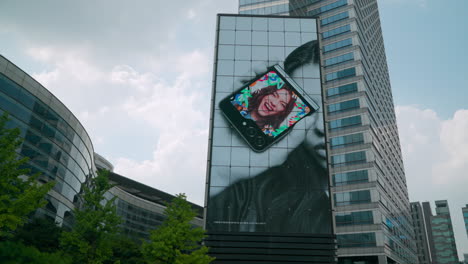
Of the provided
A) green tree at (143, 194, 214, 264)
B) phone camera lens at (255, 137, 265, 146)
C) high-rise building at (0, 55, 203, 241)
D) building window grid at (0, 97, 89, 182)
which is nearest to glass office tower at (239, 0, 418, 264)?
phone camera lens at (255, 137, 265, 146)

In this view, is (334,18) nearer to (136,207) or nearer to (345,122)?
(345,122)

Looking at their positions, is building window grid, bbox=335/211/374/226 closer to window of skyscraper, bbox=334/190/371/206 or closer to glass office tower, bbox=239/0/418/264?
glass office tower, bbox=239/0/418/264

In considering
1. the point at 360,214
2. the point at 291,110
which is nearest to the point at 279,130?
the point at 291,110

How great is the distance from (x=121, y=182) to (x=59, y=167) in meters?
42.8

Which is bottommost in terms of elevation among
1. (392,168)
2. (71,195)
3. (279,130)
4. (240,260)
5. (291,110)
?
(240,260)

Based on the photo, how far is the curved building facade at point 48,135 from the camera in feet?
117

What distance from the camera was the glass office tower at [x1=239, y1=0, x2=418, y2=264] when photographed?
64812 millimetres

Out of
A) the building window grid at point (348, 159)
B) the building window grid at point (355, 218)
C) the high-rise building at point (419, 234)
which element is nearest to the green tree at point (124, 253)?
the building window grid at point (355, 218)

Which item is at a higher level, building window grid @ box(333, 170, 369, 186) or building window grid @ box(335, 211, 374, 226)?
building window grid @ box(333, 170, 369, 186)

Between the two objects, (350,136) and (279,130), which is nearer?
(279,130)

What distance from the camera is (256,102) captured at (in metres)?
41.6

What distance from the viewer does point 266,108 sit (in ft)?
135

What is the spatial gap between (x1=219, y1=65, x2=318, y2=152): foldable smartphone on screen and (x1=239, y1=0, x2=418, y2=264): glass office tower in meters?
17.9

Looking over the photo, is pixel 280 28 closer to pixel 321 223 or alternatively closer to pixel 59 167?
pixel 321 223
